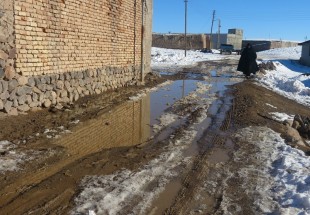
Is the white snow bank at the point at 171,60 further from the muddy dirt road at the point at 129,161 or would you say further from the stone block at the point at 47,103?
the muddy dirt road at the point at 129,161

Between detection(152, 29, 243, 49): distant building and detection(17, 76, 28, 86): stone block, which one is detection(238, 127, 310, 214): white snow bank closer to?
detection(17, 76, 28, 86): stone block

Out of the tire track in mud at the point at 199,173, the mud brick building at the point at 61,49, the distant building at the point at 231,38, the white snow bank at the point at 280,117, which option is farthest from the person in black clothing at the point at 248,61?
the distant building at the point at 231,38

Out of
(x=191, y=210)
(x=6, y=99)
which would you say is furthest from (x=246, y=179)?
(x=6, y=99)

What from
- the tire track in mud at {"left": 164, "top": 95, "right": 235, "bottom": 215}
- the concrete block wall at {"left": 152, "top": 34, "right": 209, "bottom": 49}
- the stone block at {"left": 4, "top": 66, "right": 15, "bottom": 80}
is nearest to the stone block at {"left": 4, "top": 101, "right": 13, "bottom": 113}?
the stone block at {"left": 4, "top": 66, "right": 15, "bottom": 80}

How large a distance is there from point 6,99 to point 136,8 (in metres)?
8.71

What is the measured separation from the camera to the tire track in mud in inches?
153

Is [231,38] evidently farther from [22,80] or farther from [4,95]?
[4,95]

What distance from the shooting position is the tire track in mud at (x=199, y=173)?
388 centimetres

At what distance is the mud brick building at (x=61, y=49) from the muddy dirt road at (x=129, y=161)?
566 mm

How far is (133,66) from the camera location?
14.7 metres

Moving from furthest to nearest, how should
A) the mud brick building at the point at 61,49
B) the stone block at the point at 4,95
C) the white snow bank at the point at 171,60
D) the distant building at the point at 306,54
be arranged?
the distant building at the point at 306,54 < the white snow bank at the point at 171,60 < the mud brick building at the point at 61,49 < the stone block at the point at 4,95

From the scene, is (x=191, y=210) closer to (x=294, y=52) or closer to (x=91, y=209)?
(x=91, y=209)

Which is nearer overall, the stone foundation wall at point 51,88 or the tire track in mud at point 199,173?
the tire track in mud at point 199,173

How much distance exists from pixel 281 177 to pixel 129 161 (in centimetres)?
218
